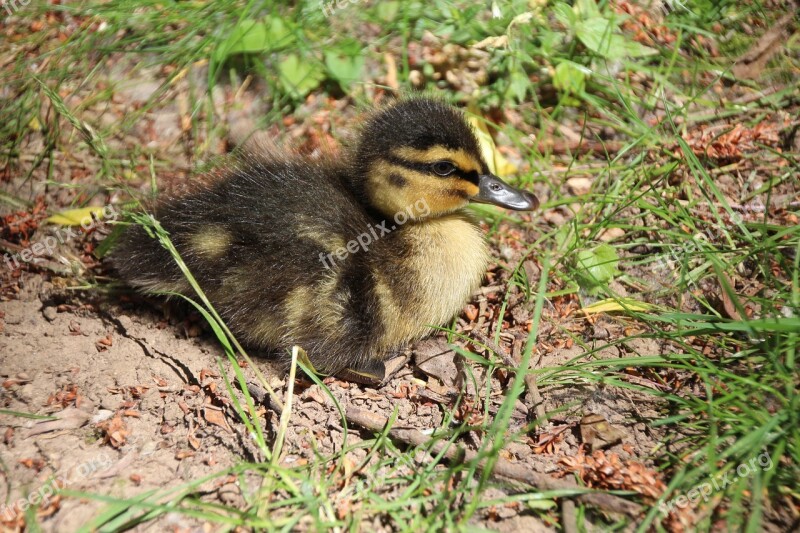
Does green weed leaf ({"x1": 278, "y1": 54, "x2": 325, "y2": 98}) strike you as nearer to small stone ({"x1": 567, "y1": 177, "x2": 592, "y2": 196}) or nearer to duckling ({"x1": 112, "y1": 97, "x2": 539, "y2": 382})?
duckling ({"x1": 112, "y1": 97, "x2": 539, "y2": 382})

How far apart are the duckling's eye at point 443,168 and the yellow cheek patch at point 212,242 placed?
68 cm

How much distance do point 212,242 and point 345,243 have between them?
16.3 inches

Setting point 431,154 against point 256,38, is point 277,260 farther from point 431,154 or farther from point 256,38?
point 256,38

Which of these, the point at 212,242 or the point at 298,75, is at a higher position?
the point at 298,75

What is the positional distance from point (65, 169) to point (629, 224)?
2.33m

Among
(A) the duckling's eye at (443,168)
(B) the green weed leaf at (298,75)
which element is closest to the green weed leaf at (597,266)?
(A) the duckling's eye at (443,168)

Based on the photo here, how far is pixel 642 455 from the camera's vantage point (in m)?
1.72

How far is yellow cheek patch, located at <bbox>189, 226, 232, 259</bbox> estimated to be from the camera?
6.60 ft

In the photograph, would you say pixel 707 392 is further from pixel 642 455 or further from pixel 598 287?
pixel 598 287

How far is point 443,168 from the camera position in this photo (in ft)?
6.77

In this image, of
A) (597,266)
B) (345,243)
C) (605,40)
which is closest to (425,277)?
(345,243)

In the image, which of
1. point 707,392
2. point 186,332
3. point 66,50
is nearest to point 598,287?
point 707,392

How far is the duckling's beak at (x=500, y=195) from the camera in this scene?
84.0 inches

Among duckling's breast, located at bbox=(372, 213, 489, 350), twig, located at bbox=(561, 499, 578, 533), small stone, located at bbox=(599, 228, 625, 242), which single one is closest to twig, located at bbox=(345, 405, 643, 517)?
twig, located at bbox=(561, 499, 578, 533)
